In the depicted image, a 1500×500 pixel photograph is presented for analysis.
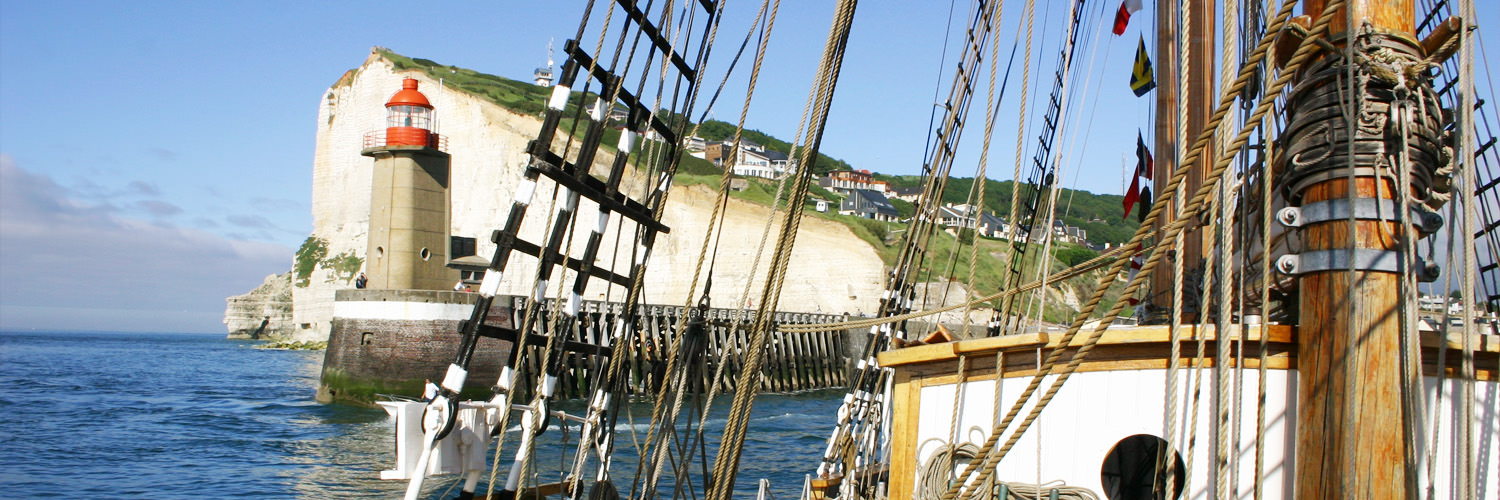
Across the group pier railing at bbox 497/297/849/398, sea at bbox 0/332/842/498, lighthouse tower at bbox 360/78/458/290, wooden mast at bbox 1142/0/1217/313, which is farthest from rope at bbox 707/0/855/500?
lighthouse tower at bbox 360/78/458/290

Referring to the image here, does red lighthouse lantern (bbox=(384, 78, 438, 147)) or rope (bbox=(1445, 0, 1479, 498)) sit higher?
red lighthouse lantern (bbox=(384, 78, 438, 147))

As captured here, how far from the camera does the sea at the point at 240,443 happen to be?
14570mm

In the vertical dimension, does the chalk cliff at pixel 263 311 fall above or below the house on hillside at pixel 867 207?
below

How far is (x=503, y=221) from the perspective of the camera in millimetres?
55594

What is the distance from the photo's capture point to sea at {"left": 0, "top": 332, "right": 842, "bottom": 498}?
14.6 m

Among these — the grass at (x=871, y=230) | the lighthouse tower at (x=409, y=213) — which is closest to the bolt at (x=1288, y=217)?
the lighthouse tower at (x=409, y=213)

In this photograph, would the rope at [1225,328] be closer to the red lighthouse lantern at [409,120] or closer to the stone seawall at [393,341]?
the stone seawall at [393,341]

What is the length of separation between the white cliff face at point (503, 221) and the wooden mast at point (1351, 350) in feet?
129

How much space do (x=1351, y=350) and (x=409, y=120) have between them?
3053 cm

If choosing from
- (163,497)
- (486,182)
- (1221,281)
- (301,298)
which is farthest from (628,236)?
(1221,281)

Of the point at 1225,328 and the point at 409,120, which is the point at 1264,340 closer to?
the point at 1225,328

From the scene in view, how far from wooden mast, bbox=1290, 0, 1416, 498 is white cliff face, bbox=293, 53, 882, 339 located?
129 feet

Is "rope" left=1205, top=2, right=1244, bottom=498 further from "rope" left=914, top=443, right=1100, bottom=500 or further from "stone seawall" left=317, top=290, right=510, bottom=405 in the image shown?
"stone seawall" left=317, top=290, right=510, bottom=405

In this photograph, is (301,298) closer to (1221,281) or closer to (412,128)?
(412,128)
